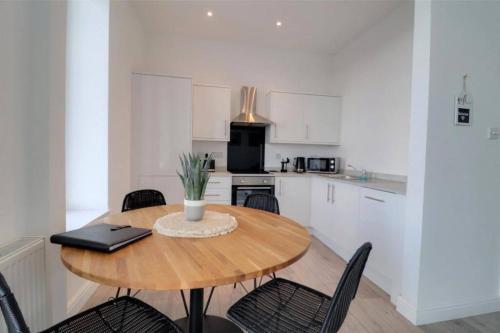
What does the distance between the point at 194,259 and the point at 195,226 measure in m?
0.35

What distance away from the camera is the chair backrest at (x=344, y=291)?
2.75 feet

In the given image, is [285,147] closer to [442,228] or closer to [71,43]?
[442,228]

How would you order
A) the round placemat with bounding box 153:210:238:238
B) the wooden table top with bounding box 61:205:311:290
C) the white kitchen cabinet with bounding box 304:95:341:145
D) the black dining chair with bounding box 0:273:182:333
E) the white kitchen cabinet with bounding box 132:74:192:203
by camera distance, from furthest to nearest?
the white kitchen cabinet with bounding box 304:95:341:145 → the white kitchen cabinet with bounding box 132:74:192:203 → the round placemat with bounding box 153:210:238:238 → the black dining chair with bounding box 0:273:182:333 → the wooden table top with bounding box 61:205:311:290

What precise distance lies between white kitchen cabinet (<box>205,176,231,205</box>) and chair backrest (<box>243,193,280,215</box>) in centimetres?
119

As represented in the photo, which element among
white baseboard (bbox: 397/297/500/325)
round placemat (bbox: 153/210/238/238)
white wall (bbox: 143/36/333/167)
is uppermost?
white wall (bbox: 143/36/333/167)

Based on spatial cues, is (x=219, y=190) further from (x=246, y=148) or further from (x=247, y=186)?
(x=246, y=148)

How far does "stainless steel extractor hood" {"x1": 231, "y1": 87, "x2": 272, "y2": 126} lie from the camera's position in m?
3.65

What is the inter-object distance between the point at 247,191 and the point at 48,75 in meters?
2.53

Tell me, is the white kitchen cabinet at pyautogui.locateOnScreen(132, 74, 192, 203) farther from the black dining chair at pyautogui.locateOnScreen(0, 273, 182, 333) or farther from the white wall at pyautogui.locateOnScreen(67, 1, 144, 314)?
the black dining chair at pyautogui.locateOnScreen(0, 273, 182, 333)

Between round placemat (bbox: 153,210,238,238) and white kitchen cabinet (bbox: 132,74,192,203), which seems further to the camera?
white kitchen cabinet (bbox: 132,74,192,203)

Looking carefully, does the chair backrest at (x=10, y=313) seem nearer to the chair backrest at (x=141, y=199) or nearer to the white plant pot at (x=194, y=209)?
the white plant pot at (x=194, y=209)

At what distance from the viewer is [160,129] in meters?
3.08

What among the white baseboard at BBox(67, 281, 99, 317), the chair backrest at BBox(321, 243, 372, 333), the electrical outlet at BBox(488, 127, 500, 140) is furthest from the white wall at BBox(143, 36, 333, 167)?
the chair backrest at BBox(321, 243, 372, 333)

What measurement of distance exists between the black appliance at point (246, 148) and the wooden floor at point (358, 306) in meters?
1.88
